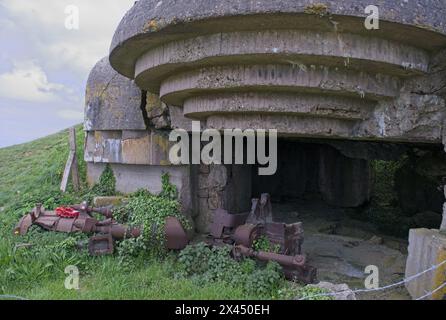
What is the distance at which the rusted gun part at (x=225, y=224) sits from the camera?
393 centimetres

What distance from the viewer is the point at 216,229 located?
13.0ft

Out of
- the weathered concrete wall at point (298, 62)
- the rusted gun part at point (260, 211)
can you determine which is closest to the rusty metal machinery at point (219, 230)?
the rusted gun part at point (260, 211)

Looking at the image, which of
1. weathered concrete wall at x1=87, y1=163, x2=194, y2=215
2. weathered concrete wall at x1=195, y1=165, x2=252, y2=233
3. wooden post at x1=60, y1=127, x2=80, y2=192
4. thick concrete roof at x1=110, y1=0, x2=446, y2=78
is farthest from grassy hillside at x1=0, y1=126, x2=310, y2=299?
thick concrete roof at x1=110, y1=0, x2=446, y2=78

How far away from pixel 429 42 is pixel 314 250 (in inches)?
104

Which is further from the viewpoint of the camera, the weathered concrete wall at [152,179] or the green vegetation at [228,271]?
the weathered concrete wall at [152,179]

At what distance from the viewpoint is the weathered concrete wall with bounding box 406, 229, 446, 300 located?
2.71 m

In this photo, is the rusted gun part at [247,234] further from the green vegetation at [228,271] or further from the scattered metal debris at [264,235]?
the green vegetation at [228,271]

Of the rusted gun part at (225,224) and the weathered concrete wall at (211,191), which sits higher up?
the weathered concrete wall at (211,191)

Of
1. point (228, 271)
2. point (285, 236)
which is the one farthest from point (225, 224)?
point (228, 271)

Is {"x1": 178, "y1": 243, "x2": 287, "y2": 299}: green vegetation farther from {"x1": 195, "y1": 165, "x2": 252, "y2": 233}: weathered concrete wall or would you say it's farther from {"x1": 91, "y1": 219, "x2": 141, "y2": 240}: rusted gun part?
{"x1": 195, "y1": 165, "x2": 252, "y2": 233}: weathered concrete wall

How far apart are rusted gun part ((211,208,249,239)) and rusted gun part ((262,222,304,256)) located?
1.03 feet

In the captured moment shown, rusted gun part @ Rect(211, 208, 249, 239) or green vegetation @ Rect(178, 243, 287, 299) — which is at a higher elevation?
rusted gun part @ Rect(211, 208, 249, 239)

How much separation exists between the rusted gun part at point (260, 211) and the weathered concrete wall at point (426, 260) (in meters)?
1.33

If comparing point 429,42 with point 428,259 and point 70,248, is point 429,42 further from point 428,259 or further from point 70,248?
point 70,248
